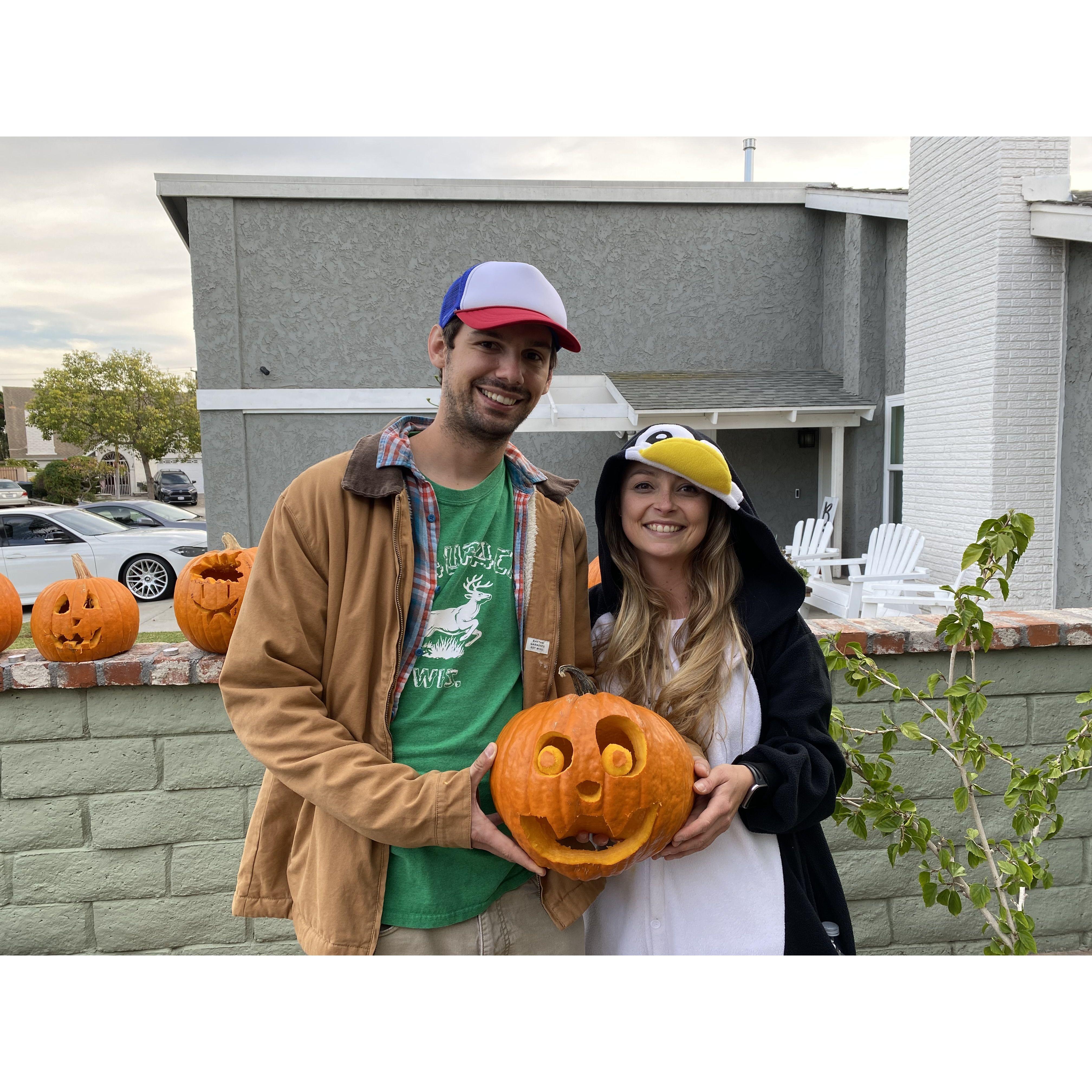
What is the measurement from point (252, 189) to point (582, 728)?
1135 centimetres

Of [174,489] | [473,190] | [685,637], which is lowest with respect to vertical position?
[685,637]

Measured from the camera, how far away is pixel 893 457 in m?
10.9

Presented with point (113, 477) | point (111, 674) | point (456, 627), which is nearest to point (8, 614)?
point (111, 674)

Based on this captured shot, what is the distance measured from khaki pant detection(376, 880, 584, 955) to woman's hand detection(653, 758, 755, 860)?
0.30 meters

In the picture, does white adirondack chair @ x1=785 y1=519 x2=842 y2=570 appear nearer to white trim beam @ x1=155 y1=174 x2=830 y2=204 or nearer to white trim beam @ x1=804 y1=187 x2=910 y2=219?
white trim beam @ x1=804 y1=187 x2=910 y2=219

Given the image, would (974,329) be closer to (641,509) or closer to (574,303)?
(574,303)

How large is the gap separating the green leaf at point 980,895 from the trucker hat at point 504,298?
165cm

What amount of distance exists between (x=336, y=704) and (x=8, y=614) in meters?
2.00

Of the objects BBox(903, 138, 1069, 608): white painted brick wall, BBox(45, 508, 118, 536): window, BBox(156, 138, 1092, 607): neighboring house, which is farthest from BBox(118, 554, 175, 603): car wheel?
BBox(903, 138, 1069, 608): white painted brick wall

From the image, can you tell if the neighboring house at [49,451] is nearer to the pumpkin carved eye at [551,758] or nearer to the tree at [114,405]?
the tree at [114,405]

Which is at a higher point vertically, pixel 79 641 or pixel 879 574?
pixel 79 641

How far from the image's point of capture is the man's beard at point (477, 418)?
1630mm

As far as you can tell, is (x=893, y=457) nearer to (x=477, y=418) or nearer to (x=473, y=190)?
(x=473, y=190)

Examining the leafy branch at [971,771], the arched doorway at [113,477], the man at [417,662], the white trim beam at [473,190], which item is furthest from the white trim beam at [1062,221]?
the arched doorway at [113,477]
